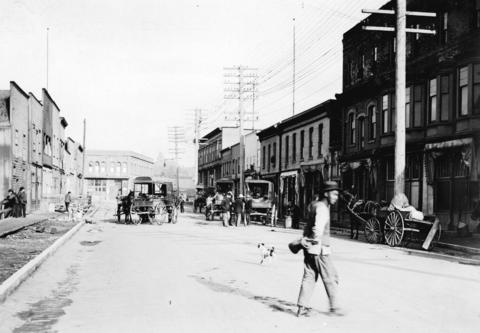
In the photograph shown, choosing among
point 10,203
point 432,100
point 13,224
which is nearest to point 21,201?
point 10,203

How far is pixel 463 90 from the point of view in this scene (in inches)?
858

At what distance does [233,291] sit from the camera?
9203mm

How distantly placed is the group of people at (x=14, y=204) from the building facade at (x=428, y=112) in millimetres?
18154

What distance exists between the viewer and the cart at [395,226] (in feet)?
55.1

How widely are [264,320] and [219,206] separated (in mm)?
29160

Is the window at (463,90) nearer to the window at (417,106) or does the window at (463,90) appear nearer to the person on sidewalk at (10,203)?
the window at (417,106)

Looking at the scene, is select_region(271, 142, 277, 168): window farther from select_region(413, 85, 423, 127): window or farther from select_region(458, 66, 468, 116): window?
select_region(458, 66, 468, 116): window

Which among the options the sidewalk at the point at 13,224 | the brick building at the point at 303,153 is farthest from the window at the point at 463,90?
the sidewalk at the point at 13,224

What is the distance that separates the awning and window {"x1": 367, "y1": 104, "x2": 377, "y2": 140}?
6.52m

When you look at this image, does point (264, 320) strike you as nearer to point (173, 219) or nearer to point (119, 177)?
point (173, 219)

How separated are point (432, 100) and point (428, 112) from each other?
532 mm

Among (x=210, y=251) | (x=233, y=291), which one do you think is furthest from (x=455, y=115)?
(x=233, y=291)

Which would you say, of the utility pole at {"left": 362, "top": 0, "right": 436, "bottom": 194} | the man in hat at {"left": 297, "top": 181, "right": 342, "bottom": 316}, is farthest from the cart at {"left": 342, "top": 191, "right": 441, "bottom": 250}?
the man in hat at {"left": 297, "top": 181, "right": 342, "bottom": 316}

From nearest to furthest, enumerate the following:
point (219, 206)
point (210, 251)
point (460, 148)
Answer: point (210, 251) < point (460, 148) < point (219, 206)
